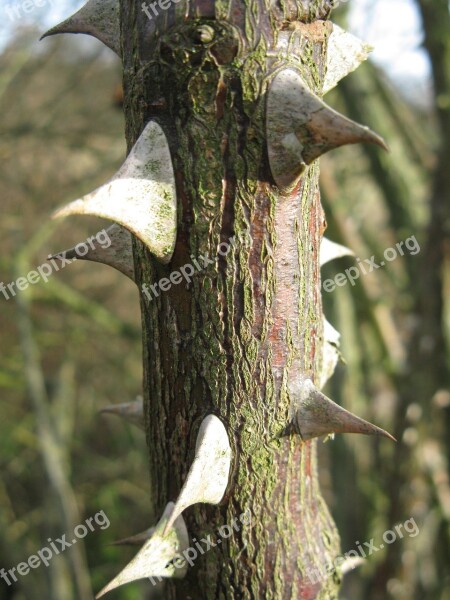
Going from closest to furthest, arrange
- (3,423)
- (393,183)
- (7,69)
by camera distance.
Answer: (393,183) < (7,69) < (3,423)

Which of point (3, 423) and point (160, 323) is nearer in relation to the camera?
point (160, 323)

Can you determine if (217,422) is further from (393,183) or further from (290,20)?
(393,183)

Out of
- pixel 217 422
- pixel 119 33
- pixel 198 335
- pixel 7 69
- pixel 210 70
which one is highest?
pixel 7 69

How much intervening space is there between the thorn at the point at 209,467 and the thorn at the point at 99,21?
653mm

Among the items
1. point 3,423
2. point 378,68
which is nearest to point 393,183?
point 378,68

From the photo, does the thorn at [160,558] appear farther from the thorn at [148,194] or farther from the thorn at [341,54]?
the thorn at [341,54]

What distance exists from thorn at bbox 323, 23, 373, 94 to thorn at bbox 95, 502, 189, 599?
2.55 ft

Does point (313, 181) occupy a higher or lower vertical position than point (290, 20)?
lower

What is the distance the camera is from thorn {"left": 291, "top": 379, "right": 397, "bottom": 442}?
99 centimetres

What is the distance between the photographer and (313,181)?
3.37 ft

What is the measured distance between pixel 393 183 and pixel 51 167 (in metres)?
3.84

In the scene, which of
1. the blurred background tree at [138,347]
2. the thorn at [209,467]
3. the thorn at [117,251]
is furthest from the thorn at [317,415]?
the blurred background tree at [138,347]

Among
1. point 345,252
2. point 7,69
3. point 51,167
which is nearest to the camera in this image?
point 345,252

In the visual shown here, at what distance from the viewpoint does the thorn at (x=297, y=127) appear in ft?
2.76
